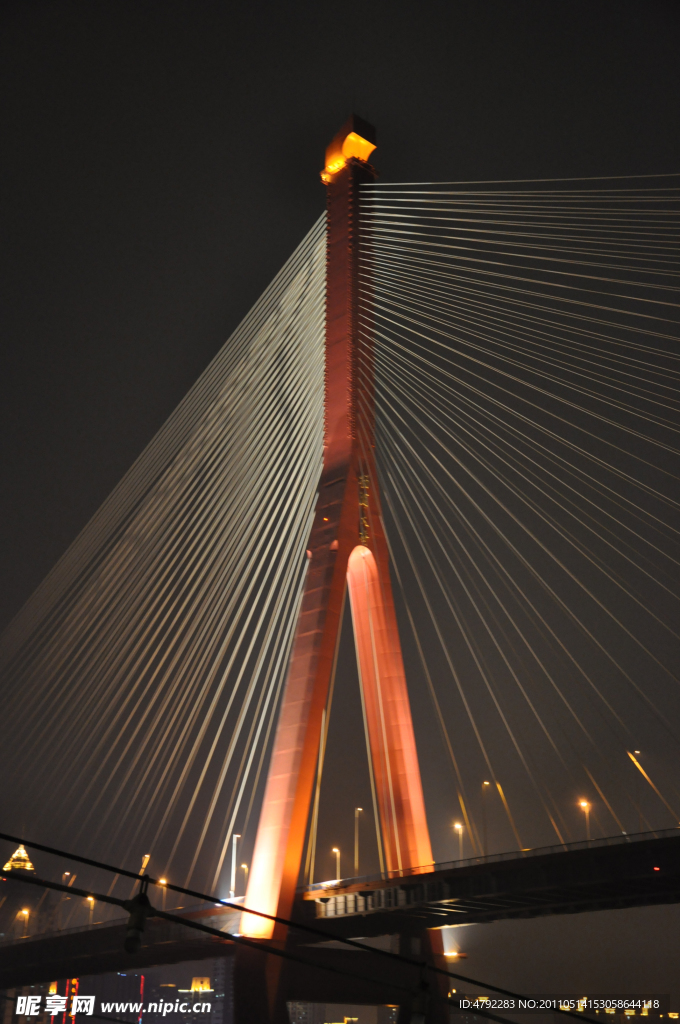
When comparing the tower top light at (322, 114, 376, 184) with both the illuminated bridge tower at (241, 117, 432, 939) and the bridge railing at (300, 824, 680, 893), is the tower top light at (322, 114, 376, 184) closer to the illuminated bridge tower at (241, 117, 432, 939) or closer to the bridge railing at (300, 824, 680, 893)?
the illuminated bridge tower at (241, 117, 432, 939)

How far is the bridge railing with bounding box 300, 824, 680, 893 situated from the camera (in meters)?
12.8

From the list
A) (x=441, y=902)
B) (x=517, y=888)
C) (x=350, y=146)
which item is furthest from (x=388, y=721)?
(x=350, y=146)

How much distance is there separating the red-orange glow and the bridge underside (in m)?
1.05

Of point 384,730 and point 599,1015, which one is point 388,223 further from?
point 599,1015

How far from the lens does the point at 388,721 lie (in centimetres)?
1725

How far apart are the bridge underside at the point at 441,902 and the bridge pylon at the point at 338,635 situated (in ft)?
2.54

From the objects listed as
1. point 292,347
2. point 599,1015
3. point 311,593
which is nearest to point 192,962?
point 599,1015

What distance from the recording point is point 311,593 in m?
17.0

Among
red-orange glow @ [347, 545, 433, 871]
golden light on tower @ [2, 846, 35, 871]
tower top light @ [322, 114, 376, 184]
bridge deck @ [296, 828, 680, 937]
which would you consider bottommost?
bridge deck @ [296, 828, 680, 937]

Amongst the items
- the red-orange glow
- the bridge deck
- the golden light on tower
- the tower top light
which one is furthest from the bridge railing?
the golden light on tower

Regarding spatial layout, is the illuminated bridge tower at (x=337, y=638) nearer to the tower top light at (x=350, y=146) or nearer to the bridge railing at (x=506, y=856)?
the bridge railing at (x=506, y=856)

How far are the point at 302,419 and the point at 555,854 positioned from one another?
32.3 feet

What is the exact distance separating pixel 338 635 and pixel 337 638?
58mm

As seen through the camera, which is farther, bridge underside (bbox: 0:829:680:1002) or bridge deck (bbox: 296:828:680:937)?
bridge underside (bbox: 0:829:680:1002)
